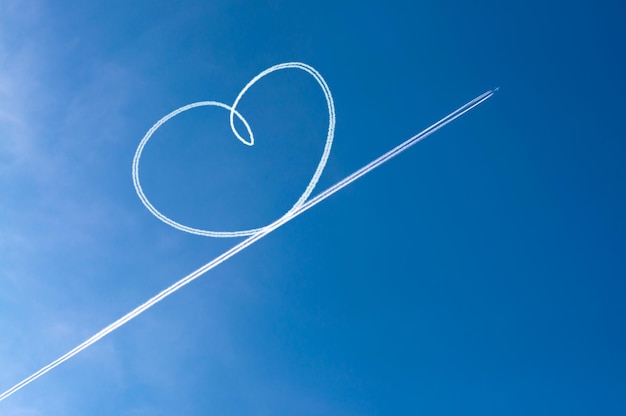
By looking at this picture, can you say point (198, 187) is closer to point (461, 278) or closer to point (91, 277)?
point (91, 277)

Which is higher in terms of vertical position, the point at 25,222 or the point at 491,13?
the point at 491,13

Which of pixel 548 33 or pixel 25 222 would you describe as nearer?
pixel 548 33

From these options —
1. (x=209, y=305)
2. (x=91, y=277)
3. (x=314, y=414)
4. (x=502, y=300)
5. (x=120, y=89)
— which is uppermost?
(x=120, y=89)

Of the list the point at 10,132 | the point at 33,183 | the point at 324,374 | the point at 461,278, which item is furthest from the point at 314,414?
the point at 10,132

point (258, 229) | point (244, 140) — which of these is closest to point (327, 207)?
point (258, 229)
